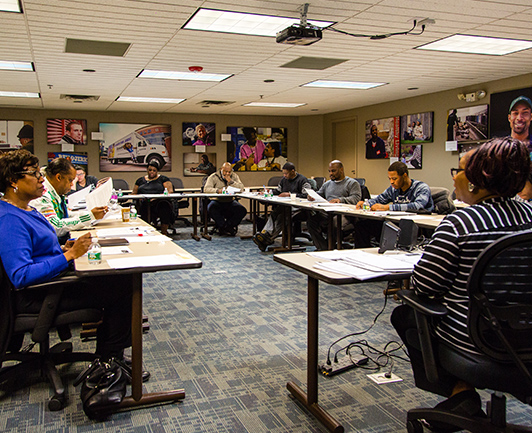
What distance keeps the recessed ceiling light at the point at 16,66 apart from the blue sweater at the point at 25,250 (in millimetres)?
4385

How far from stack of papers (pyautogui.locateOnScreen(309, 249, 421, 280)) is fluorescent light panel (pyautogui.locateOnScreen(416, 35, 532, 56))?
11.1 feet

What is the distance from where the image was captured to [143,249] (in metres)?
2.85

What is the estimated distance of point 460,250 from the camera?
165cm

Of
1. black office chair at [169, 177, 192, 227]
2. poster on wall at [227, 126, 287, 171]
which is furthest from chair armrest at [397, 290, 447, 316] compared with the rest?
poster on wall at [227, 126, 287, 171]

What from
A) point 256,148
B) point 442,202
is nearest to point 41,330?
point 442,202

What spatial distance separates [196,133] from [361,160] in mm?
4022

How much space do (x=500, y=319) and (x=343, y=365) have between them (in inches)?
55.4

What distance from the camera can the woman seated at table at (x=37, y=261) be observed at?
7.32 ft

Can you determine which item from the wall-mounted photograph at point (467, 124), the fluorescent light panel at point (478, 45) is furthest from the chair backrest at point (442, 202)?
the wall-mounted photograph at point (467, 124)

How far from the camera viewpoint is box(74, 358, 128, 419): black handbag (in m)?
2.25

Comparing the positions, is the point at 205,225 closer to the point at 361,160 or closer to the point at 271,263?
the point at 271,263

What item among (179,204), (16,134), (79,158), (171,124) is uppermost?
(171,124)

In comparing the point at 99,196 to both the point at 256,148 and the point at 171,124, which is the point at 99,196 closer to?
the point at 171,124

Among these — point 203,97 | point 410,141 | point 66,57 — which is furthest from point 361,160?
point 66,57
